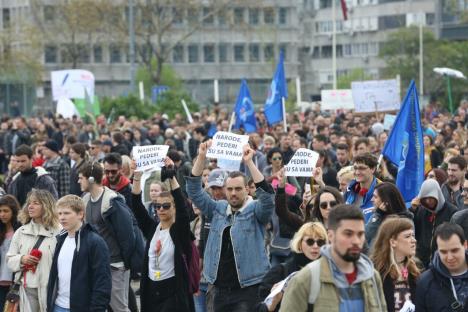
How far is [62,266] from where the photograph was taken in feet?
35.4

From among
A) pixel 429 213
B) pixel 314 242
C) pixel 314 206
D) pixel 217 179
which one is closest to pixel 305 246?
pixel 314 242

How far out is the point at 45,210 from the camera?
11.7m

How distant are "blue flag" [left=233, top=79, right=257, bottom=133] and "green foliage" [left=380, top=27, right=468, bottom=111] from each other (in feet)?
132

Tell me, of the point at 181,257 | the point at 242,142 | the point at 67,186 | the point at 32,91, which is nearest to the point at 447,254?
the point at 181,257

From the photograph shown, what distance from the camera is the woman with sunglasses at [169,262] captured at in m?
11.1

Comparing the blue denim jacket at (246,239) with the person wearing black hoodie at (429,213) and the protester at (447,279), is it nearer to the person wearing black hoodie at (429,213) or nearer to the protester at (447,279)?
the person wearing black hoodie at (429,213)

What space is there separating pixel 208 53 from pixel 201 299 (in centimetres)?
8487

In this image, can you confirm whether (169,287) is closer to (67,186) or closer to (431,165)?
(67,186)

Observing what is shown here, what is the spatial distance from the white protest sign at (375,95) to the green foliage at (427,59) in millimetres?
34587

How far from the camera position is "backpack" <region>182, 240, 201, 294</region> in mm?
11250

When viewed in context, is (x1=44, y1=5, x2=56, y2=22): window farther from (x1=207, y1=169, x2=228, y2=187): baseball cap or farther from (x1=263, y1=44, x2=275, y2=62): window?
(x1=207, y1=169, x2=228, y2=187): baseball cap

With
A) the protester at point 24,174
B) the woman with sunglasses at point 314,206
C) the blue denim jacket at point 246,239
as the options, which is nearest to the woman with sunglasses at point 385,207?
the woman with sunglasses at point 314,206

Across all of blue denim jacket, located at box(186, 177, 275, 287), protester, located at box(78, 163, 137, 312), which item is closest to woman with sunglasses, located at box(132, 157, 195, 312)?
blue denim jacket, located at box(186, 177, 275, 287)

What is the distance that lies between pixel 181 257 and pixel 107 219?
159cm
